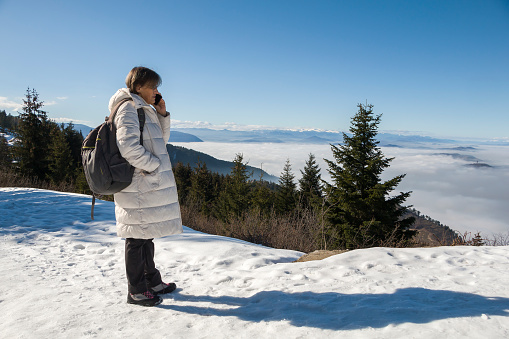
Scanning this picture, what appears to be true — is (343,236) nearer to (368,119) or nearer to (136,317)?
(368,119)

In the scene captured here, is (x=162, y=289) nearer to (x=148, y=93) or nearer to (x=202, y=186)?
(x=148, y=93)

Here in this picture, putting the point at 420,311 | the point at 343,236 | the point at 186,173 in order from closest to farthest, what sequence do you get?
the point at 420,311 → the point at 343,236 → the point at 186,173

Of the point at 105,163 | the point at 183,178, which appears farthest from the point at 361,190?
the point at 183,178

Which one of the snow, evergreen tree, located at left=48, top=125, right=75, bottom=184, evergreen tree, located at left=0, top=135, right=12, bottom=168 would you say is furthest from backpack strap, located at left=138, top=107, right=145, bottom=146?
evergreen tree, located at left=0, top=135, right=12, bottom=168

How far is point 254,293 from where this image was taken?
2639mm

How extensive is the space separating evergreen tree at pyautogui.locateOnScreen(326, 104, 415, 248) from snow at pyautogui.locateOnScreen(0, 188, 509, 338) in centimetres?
1285

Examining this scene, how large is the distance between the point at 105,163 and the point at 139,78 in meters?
0.81

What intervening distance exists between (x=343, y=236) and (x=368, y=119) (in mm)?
7780

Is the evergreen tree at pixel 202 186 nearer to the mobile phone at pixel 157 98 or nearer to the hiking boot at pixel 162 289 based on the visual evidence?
the hiking boot at pixel 162 289

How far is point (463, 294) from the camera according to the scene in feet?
7.97

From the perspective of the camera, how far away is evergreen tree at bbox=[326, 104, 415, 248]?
1616 cm

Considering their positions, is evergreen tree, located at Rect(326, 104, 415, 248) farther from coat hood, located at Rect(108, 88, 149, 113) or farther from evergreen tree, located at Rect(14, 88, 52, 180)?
evergreen tree, located at Rect(14, 88, 52, 180)

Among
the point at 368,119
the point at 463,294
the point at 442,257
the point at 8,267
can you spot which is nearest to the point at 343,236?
the point at 368,119

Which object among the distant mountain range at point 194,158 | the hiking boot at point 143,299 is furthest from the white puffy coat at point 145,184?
the distant mountain range at point 194,158
